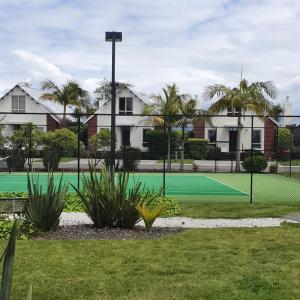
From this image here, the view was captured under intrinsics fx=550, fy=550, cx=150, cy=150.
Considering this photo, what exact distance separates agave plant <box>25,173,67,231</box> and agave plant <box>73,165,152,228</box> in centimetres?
57

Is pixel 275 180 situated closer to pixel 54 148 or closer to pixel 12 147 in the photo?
pixel 54 148

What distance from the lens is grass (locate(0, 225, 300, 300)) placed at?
5.96 m

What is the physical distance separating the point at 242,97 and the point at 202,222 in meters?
23.8

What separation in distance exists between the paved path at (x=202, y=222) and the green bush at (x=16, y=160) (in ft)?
63.5

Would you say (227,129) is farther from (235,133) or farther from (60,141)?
(60,141)

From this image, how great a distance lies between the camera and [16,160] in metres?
31.6

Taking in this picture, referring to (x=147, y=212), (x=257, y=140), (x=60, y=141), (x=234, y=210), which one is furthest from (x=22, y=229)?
(x=257, y=140)

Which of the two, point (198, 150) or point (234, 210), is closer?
point (234, 210)

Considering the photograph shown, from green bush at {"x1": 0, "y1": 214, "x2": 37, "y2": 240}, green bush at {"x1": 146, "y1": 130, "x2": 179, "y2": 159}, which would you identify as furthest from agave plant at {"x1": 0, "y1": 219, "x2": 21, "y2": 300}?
green bush at {"x1": 146, "y1": 130, "x2": 179, "y2": 159}

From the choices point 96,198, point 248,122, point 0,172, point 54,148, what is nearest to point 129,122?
point 248,122

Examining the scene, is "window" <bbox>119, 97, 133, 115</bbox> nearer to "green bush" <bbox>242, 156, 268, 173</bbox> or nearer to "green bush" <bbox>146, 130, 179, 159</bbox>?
"green bush" <bbox>146, 130, 179, 159</bbox>

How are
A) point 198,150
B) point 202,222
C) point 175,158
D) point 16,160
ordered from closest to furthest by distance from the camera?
point 202,222, point 16,160, point 198,150, point 175,158

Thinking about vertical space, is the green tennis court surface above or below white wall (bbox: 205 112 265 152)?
below

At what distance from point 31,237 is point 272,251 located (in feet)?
13.2
